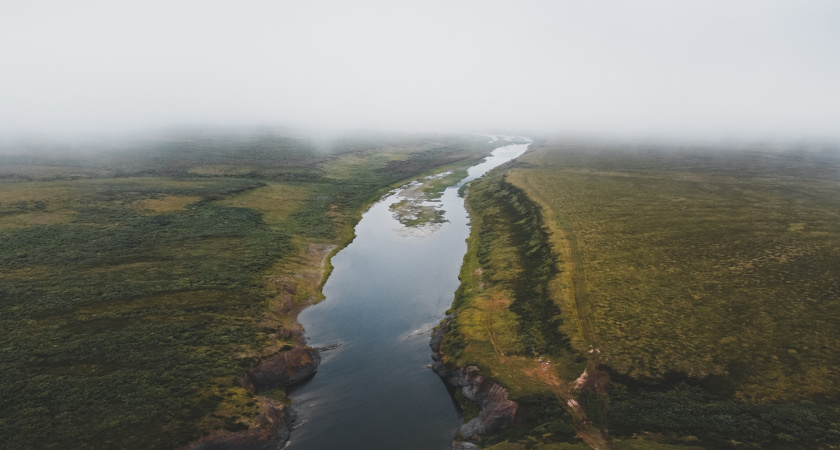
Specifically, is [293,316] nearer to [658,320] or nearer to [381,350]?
[381,350]

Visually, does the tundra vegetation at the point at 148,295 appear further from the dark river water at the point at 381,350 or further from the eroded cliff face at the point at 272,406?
the dark river water at the point at 381,350

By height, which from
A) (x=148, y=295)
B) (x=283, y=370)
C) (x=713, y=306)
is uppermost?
(x=713, y=306)

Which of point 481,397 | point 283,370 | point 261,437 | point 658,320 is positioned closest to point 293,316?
→ point 283,370

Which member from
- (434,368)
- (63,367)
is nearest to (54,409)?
(63,367)

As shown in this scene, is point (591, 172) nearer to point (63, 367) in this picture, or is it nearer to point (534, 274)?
point (534, 274)

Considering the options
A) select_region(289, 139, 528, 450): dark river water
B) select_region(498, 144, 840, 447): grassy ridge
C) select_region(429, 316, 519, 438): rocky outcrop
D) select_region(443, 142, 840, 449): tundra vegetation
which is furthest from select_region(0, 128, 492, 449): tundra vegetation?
select_region(498, 144, 840, 447): grassy ridge

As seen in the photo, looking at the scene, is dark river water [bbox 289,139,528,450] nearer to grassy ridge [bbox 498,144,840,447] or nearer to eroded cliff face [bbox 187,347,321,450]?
eroded cliff face [bbox 187,347,321,450]

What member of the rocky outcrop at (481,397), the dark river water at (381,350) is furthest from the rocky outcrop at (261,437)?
the rocky outcrop at (481,397)
